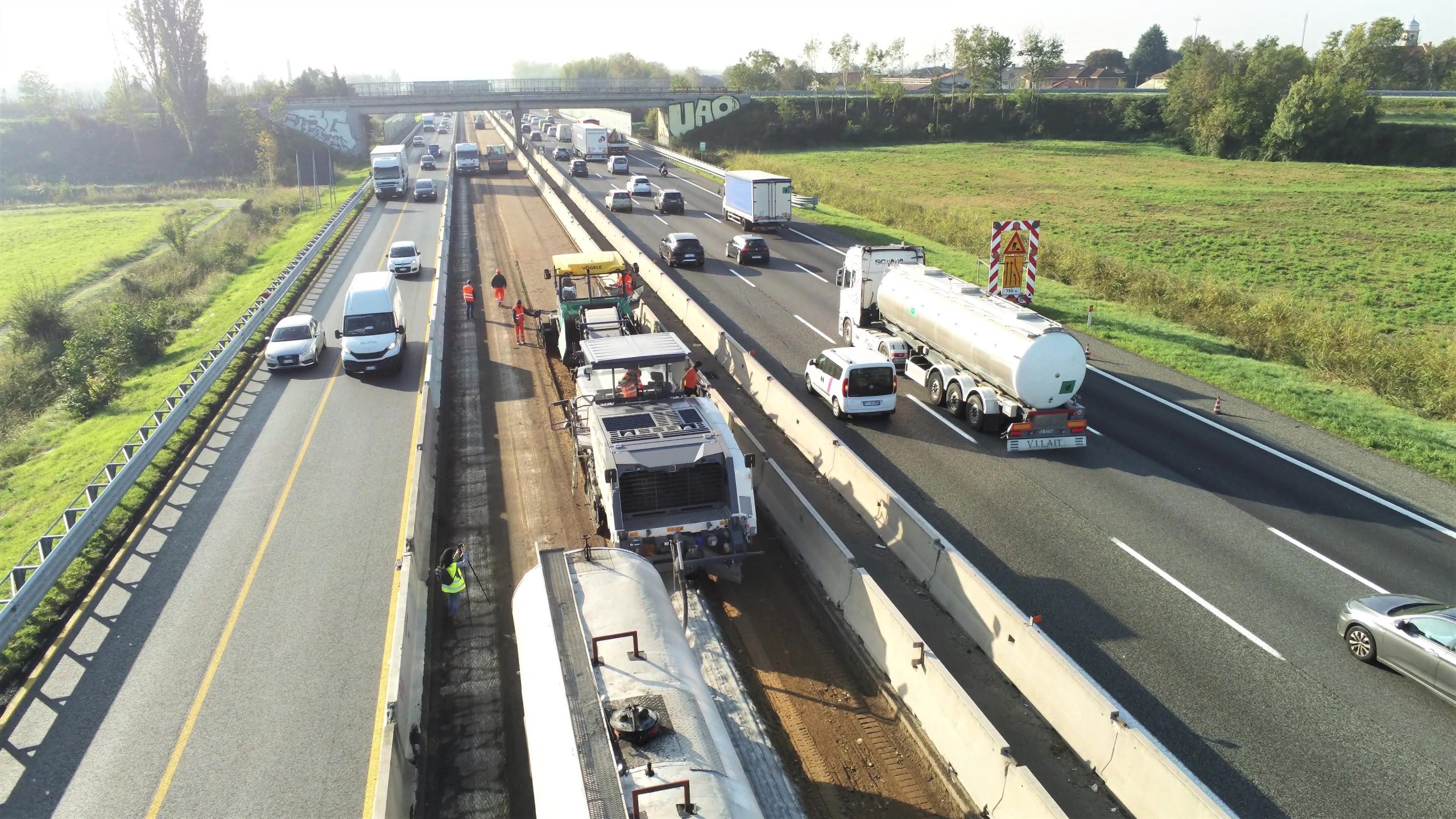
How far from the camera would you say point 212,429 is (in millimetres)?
21859

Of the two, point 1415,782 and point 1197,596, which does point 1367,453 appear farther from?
point 1415,782

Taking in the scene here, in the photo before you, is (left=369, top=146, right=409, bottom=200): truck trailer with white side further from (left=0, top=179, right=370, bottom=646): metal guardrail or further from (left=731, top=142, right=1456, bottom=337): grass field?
(left=0, top=179, right=370, bottom=646): metal guardrail

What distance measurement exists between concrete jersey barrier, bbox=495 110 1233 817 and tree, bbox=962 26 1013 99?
114 metres

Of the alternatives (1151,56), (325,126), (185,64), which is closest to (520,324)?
(325,126)

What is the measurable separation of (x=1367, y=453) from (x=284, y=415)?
26.8 meters

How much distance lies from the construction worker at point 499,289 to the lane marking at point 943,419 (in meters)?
16.4

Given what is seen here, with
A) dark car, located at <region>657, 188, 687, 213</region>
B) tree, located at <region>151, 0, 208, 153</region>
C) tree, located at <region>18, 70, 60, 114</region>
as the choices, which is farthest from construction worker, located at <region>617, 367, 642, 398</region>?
tree, located at <region>18, 70, 60, 114</region>

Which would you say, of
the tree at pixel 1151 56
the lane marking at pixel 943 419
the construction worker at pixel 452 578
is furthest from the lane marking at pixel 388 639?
the tree at pixel 1151 56

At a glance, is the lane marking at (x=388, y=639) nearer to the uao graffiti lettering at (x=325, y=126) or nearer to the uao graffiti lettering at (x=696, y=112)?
the uao graffiti lettering at (x=325, y=126)

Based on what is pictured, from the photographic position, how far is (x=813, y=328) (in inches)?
1187

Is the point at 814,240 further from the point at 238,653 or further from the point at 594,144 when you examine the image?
the point at 594,144

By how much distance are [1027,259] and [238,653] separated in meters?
23.5

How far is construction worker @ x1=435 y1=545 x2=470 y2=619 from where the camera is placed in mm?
13273

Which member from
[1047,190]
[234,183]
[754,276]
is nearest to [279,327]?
[754,276]
